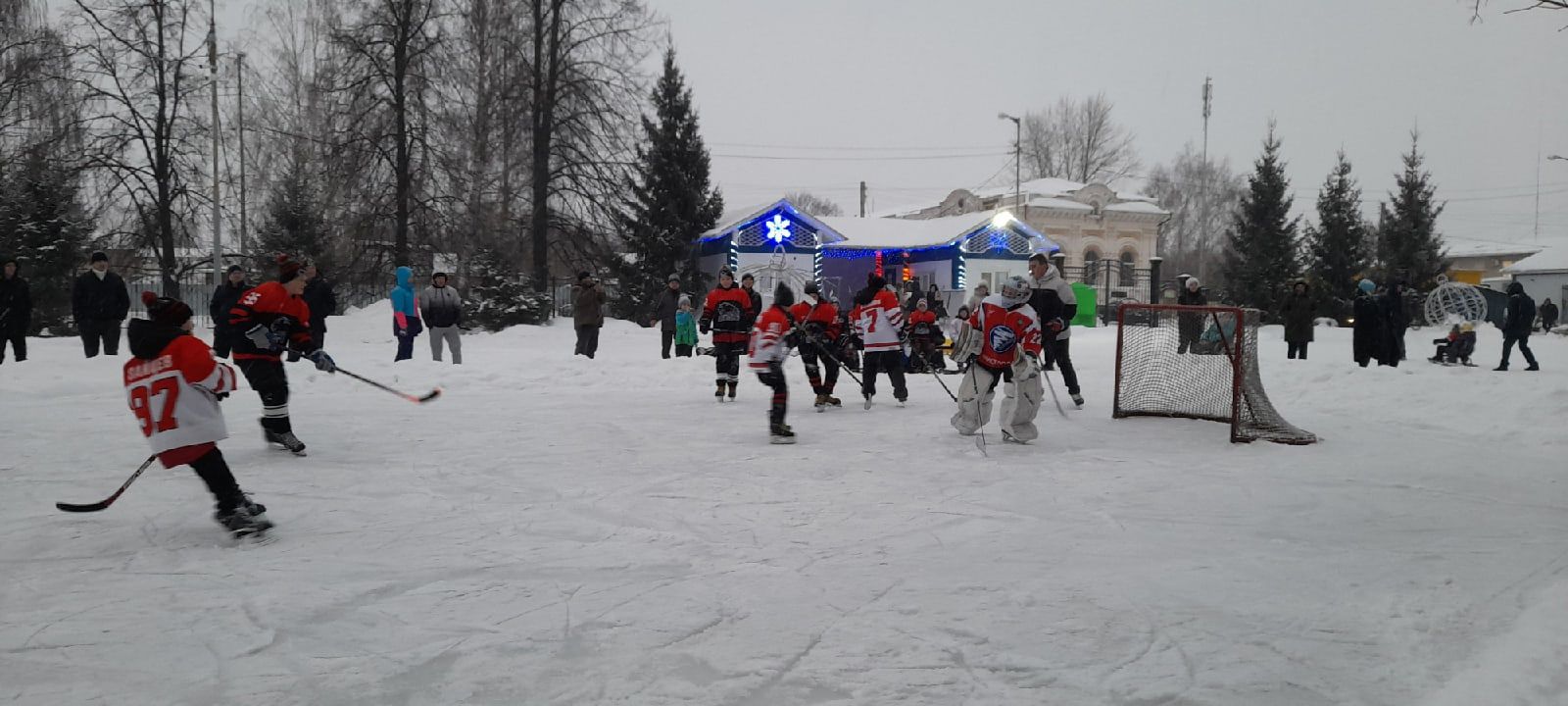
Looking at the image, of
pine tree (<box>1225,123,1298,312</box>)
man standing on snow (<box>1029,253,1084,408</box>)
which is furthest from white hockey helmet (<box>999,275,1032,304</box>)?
pine tree (<box>1225,123,1298,312</box>)

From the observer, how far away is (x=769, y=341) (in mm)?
8086

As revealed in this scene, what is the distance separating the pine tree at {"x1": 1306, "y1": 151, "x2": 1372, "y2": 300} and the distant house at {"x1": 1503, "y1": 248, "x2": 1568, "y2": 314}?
12522mm

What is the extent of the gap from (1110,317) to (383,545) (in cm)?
2875

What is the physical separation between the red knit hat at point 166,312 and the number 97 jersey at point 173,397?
0.40 feet

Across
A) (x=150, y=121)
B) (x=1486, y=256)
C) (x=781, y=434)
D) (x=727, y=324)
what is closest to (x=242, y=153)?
(x=150, y=121)

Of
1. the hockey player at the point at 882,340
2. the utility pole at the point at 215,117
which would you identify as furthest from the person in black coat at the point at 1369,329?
the utility pole at the point at 215,117

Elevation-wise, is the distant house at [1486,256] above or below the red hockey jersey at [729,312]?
above

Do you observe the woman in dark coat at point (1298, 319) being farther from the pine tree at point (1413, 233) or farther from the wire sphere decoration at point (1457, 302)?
the pine tree at point (1413, 233)

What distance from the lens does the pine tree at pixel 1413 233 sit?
1196 inches

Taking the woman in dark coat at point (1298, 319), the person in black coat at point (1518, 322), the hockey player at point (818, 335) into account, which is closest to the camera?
the hockey player at point (818, 335)

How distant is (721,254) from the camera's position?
29688 mm

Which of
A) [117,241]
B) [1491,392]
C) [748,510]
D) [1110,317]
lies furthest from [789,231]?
[748,510]

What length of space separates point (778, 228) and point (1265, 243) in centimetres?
1619

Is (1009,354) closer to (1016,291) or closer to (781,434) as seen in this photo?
(1016,291)
